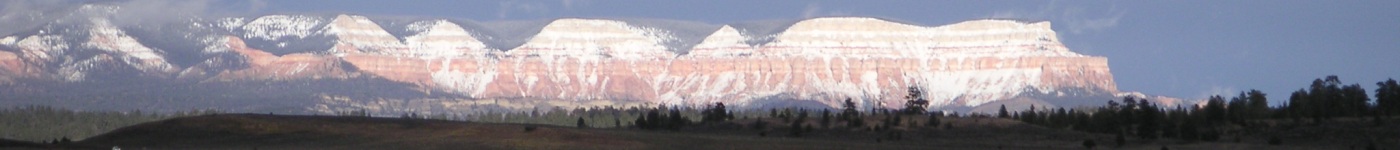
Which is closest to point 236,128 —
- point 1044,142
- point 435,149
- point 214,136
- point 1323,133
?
point 214,136

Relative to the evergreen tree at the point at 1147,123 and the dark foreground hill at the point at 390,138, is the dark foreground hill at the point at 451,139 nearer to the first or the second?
the dark foreground hill at the point at 390,138

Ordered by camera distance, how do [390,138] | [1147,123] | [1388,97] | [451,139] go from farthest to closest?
[1388,97] → [1147,123] → [390,138] → [451,139]

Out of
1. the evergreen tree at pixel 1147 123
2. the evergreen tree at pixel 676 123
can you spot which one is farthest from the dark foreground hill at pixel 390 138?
the evergreen tree at pixel 676 123

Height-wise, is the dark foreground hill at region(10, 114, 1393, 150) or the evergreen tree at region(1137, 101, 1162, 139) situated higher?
the evergreen tree at region(1137, 101, 1162, 139)

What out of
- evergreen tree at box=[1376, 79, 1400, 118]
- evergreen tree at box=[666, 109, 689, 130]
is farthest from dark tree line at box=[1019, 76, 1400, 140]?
evergreen tree at box=[666, 109, 689, 130]

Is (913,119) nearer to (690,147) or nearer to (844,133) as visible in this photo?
(844,133)

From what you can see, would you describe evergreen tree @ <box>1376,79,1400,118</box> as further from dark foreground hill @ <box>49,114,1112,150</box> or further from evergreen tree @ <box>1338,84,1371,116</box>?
dark foreground hill @ <box>49,114,1112,150</box>

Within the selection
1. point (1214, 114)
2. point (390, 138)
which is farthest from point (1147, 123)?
point (390, 138)

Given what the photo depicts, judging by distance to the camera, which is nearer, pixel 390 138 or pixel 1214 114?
pixel 390 138

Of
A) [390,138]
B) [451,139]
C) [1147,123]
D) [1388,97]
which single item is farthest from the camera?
[1388,97]

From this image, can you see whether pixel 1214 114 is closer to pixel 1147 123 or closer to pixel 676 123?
pixel 1147 123

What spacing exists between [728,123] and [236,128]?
2048 inches

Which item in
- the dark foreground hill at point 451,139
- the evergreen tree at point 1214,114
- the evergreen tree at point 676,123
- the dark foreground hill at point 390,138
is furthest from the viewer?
the evergreen tree at point 676,123

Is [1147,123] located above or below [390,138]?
above
